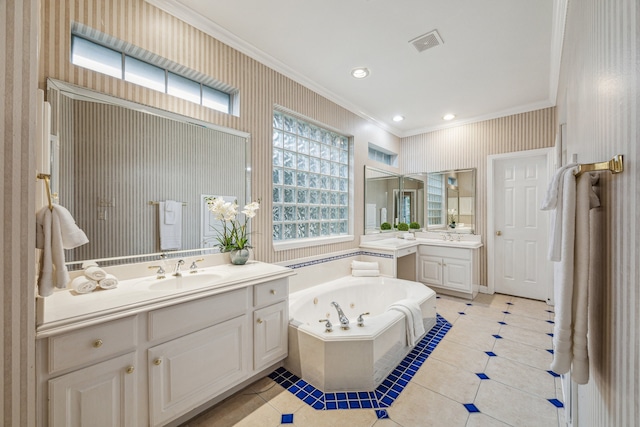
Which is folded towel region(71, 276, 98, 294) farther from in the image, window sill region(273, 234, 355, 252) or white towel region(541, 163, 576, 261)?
white towel region(541, 163, 576, 261)

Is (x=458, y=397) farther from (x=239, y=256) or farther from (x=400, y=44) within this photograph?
(x=400, y=44)

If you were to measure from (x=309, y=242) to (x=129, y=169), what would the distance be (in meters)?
1.83

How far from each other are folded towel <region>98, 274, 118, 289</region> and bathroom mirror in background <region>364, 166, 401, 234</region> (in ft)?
9.93

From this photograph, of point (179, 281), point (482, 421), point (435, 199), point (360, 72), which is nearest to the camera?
point (482, 421)

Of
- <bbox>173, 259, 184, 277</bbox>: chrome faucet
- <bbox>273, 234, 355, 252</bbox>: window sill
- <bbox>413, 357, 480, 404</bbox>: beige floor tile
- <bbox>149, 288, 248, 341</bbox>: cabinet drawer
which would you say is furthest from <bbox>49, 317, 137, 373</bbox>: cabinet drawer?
<bbox>413, 357, 480, 404</bbox>: beige floor tile

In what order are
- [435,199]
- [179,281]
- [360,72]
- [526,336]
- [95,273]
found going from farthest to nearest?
[435,199] → [360,72] → [526,336] → [179,281] → [95,273]

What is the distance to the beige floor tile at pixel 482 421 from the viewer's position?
158 centimetres

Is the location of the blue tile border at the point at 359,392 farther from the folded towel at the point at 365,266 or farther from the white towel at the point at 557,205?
the white towel at the point at 557,205

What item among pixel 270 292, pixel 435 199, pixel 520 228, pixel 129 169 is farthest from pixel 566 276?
pixel 435 199

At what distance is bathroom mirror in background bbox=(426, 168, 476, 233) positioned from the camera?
416 centimetres

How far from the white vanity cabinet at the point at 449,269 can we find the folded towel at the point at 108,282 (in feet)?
12.6

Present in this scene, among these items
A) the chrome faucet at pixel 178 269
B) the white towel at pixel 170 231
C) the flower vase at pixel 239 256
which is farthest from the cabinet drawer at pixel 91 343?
the flower vase at pixel 239 256

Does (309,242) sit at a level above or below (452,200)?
below

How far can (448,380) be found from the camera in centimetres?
201
